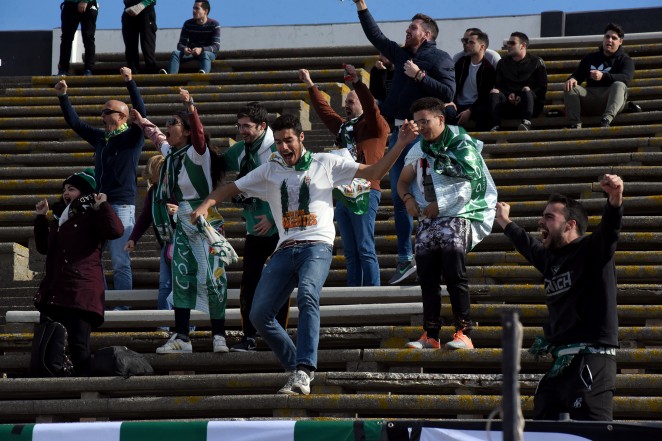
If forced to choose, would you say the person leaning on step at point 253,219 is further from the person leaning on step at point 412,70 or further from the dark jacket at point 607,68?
the dark jacket at point 607,68

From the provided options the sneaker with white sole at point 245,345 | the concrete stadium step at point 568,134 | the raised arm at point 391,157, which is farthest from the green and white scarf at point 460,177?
the concrete stadium step at point 568,134

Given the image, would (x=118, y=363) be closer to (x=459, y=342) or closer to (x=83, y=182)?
(x=83, y=182)

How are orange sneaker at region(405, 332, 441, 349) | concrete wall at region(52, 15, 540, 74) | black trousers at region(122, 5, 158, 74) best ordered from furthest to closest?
1. concrete wall at region(52, 15, 540, 74)
2. black trousers at region(122, 5, 158, 74)
3. orange sneaker at region(405, 332, 441, 349)

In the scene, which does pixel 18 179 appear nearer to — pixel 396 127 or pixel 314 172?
pixel 396 127

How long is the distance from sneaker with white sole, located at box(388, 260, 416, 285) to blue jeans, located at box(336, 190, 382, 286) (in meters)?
0.17

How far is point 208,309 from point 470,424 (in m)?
2.87

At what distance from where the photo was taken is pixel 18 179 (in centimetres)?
1348

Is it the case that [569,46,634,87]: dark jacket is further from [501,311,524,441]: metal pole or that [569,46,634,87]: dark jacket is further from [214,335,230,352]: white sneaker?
[501,311,524,441]: metal pole

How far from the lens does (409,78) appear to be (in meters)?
10.9

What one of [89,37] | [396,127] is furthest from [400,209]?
[89,37]

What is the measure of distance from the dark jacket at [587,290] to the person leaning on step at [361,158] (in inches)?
92.9

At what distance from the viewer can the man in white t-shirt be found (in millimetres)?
8461

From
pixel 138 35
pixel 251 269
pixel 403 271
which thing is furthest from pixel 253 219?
pixel 138 35

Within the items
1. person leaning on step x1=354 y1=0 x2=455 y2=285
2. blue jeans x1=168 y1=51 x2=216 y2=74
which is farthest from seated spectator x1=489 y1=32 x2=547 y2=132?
blue jeans x1=168 y1=51 x2=216 y2=74
